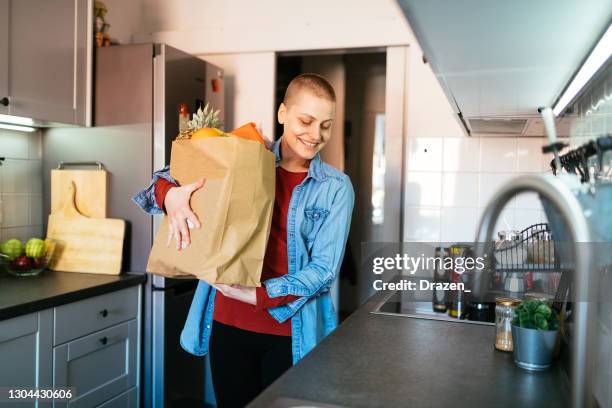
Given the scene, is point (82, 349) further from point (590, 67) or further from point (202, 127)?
point (590, 67)

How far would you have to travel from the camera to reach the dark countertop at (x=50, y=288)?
1646mm

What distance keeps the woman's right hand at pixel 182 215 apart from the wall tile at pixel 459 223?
5.08ft

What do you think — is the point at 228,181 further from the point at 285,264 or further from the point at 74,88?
the point at 74,88

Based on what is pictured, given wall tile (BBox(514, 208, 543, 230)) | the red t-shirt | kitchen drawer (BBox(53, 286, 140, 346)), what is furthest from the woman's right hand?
wall tile (BBox(514, 208, 543, 230))

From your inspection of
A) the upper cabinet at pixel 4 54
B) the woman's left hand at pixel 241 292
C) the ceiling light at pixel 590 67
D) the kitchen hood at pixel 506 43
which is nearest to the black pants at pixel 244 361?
the woman's left hand at pixel 241 292

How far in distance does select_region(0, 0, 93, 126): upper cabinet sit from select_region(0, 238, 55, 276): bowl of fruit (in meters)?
0.48

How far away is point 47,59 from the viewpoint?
2109mm

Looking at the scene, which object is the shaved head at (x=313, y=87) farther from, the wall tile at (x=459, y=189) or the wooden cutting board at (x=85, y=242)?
the wall tile at (x=459, y=189)

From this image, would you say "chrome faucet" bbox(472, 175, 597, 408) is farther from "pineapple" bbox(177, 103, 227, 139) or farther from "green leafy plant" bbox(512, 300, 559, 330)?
"pineapple" bbox(177, 103, 227, 139)

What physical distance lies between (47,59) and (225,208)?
1387 millimetres

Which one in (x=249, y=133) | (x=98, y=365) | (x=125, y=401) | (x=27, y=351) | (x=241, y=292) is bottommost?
(x=125, y=401)

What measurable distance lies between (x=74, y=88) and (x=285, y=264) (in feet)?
4.39

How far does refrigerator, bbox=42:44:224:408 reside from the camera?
7.36ft

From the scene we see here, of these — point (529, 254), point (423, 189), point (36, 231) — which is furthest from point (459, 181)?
point (36, 231)
